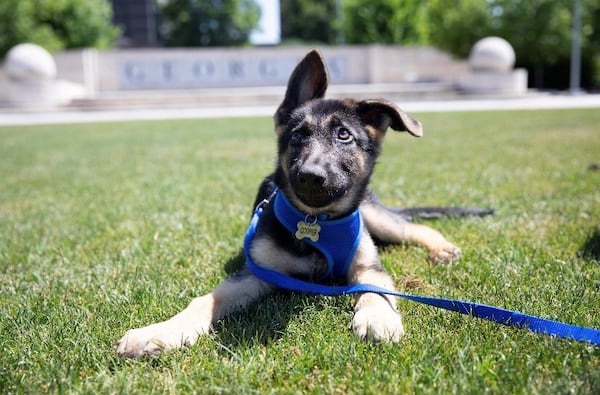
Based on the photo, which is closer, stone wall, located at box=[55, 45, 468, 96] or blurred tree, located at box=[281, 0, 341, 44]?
stone wall, located at box=[55, 45, 468, 96]

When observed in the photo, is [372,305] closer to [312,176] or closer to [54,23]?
[312,176]

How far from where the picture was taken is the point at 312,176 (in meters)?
2.73

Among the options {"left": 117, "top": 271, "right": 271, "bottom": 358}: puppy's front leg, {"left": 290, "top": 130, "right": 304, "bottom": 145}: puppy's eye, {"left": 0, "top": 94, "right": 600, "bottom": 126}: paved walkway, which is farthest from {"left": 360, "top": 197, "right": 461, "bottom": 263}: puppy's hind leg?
{"left": 0, "top": 94, "right": 600, "bottom": 126}: paved walkway

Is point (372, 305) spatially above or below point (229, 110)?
below

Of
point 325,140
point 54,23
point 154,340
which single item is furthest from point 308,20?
point 154,340

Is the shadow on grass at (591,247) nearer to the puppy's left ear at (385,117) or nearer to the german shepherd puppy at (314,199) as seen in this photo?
the german shepherd puppy at (314,199)

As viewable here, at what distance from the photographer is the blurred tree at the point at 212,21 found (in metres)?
51.1

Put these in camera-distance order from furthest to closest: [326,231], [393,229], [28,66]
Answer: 1. [28,66]
2. [393,229]
3. [326,231]

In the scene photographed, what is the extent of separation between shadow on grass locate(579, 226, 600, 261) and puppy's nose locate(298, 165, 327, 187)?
2.14 m

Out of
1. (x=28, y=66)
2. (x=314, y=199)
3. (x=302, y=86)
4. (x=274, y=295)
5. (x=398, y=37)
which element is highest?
(x=398, y=37)

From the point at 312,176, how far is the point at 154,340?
3.66 ft

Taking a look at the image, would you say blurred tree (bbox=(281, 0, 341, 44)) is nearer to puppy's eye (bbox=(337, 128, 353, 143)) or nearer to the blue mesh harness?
puppy's eye (bbox=(337, 128, 353, 143))

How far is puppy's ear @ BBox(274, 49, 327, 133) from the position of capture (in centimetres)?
351

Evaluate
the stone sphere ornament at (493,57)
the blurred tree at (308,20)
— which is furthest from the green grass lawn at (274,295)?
the blurred tree at (308,20)
